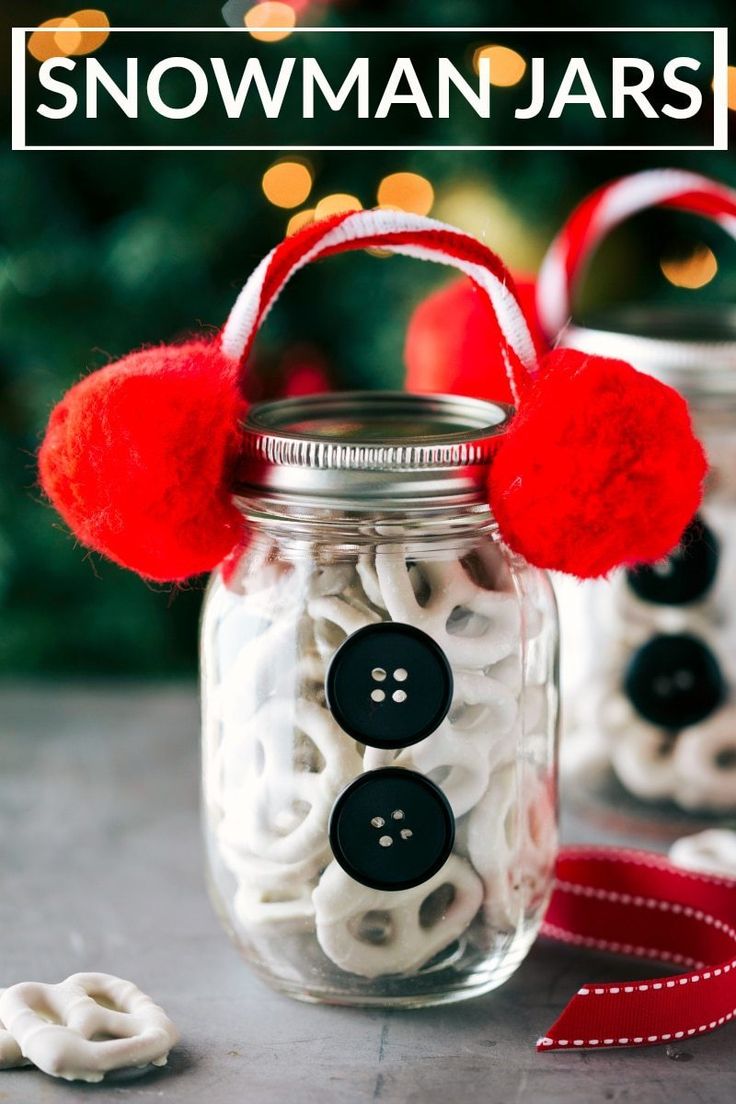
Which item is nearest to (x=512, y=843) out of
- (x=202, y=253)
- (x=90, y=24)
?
(x=202, y=253)

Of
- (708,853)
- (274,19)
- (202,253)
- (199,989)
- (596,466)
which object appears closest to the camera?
(596,466)

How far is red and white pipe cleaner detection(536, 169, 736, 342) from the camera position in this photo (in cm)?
92

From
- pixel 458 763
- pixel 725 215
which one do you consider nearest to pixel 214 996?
pixel 458 763

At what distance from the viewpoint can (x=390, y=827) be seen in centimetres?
65

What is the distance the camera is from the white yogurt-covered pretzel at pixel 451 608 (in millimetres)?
652

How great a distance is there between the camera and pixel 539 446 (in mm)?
631

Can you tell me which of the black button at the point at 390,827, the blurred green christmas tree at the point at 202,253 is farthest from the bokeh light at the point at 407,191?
the black button at the point at 390,827

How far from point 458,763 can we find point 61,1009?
9.0 inches

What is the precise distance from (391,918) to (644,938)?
194 millimetres

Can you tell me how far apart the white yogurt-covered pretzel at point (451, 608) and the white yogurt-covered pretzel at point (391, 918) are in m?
0.10

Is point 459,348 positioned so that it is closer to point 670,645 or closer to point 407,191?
point 670,645

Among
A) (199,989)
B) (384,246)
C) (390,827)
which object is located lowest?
(199,989)

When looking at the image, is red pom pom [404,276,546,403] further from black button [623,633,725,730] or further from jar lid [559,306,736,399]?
black button [623,633,725,730]

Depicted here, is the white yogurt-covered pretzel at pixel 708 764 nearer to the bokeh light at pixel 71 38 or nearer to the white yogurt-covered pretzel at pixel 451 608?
the white yogurt-covered pretzel at pixel 451 608
